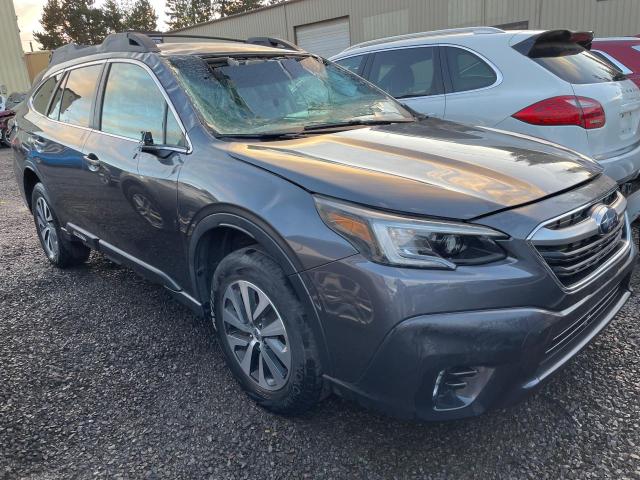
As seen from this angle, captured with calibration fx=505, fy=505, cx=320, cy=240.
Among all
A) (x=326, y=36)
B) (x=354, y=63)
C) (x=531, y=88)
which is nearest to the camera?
(x=531, y=88)

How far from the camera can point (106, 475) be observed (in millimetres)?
2117

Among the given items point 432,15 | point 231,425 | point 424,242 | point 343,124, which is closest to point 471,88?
point 343,124

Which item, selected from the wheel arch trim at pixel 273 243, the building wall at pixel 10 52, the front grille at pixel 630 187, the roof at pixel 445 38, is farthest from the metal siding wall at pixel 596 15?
the building wall at pixel 10 52

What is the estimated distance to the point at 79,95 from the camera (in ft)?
12.2

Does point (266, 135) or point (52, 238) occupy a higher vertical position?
point (266, 135)

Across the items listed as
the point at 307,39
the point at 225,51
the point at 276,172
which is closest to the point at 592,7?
the point at 307,39

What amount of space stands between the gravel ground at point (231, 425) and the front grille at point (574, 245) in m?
0.73

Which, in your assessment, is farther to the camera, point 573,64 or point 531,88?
point 573,64

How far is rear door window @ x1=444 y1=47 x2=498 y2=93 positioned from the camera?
13.8 feet

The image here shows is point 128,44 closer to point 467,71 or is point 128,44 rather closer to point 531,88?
point 467,71

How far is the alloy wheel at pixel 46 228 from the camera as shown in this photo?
429cm

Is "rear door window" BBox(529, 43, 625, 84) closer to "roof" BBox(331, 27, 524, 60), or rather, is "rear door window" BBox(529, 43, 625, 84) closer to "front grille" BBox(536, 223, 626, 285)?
"roof" BBox(331, 27, 524, 60)

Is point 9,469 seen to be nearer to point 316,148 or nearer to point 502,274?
point 316,148

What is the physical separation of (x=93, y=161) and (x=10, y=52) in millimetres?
23704
